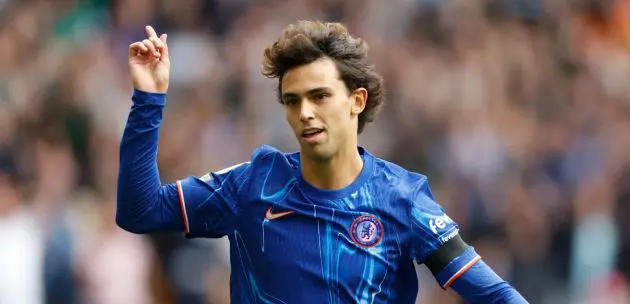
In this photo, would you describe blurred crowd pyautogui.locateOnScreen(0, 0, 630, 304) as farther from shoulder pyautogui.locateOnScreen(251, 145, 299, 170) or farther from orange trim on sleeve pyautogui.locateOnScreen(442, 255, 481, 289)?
orange trim on sleeve pyautogui.locateOnScreen(442, 255, 481, 289)

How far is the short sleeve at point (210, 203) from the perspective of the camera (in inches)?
225

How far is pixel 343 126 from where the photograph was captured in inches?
226

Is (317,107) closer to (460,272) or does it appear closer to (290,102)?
(290,102)

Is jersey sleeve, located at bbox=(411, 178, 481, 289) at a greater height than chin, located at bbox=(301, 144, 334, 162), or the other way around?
chin, located at bbox=(301, 144, 334, 162)

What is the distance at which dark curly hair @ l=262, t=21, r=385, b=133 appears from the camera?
5703 millimetres

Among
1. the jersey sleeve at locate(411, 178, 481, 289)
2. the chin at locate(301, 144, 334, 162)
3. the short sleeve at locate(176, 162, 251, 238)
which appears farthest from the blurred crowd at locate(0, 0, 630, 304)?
the jersey sleeve at locate(411, 178, 481, 289)

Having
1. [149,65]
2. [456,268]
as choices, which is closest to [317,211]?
[456,268]

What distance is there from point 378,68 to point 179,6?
5.70ft

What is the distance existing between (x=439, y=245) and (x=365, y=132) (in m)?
5.33

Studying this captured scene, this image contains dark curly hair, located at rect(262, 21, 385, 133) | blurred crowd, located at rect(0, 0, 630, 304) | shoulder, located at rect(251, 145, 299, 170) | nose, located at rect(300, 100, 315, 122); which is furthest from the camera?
blurred crowd, located at rect(0, 0, 630, 304)

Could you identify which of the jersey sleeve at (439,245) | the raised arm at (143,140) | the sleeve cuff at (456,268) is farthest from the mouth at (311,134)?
the sleeve cuff at (456,268)

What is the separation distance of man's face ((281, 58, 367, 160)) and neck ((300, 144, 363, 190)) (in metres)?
0.04

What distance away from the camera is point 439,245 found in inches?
222

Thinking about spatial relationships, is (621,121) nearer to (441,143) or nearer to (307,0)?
(441,143)
